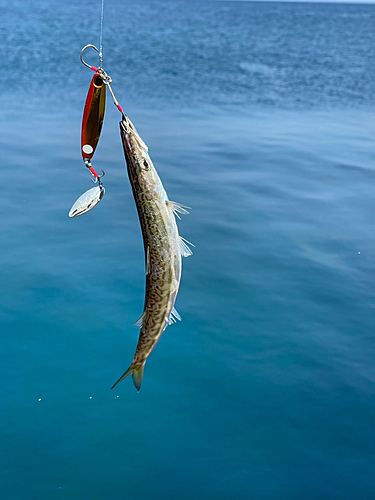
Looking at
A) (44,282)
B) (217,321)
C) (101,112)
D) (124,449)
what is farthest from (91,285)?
(101,112)

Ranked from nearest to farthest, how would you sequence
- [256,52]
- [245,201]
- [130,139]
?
[130,139] < [245,201] < [256,52]

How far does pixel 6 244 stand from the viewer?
7969mm

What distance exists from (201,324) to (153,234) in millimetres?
4063

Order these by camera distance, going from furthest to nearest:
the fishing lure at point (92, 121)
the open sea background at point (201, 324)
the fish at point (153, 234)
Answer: the open sea background at point (201, 324)
the fishing lure at point (92, 121)
the fish at point (153, 234)

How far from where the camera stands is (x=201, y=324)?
6.31m

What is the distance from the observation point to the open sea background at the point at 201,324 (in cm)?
455

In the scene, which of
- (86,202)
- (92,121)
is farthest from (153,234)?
(92,121)

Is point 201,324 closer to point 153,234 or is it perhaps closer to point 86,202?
point 86,202

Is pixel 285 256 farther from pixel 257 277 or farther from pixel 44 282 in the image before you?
pixel 44 282

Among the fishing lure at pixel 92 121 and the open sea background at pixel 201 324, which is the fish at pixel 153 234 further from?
the open sea background at pixel 201 324

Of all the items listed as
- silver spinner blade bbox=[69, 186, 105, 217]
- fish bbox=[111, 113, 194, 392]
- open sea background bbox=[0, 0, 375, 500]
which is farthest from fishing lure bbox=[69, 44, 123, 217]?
open sea background bbox=[0, 0, 375, 500]

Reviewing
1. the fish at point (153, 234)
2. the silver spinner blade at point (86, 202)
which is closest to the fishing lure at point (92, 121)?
the silver spinner blade at point (86, 202)

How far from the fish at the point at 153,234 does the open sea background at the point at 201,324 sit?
241 centimetres

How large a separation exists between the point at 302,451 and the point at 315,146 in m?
9.89
